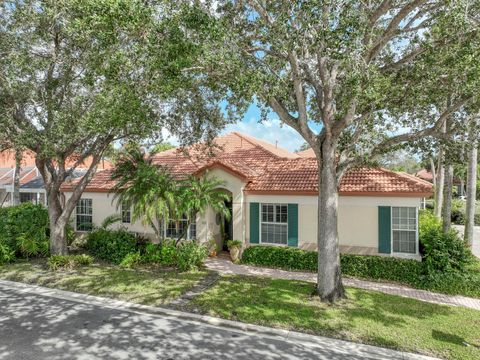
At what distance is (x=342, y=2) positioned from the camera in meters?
8.20

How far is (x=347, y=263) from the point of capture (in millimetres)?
13719

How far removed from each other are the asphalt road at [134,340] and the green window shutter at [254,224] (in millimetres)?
7157

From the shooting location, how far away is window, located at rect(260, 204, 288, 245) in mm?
15719

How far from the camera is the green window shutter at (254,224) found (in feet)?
52.6

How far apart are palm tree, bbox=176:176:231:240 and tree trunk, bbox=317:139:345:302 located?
16.5 ft

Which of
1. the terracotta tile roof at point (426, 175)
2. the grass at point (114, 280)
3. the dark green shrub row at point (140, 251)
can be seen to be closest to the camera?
the grass at point (114, 280)

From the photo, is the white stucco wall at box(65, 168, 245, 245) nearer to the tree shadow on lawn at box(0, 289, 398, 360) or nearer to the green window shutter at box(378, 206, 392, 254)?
the green window shutter at box(378, 206, 392, 254)

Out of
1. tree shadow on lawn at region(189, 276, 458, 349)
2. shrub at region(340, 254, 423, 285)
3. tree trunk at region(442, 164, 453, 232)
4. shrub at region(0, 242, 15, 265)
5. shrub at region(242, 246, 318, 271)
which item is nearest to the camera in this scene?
tree shadow on lawn at region(189, 276, 458, 349)

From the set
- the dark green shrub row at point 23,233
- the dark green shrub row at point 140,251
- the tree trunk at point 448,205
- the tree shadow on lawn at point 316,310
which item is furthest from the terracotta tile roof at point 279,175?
the tree shadow on lawn at point 316,310

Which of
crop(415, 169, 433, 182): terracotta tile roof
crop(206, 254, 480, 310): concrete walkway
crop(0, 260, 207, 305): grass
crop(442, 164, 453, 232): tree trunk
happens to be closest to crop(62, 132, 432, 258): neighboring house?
crop(206, 254, 480, 310): concrete walkway

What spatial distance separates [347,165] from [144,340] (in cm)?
802

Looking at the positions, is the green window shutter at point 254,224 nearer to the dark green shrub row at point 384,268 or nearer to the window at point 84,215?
the dark green shrub row at point 384,268

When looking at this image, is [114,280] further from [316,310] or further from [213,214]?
[316,310]

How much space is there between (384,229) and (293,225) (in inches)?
155
